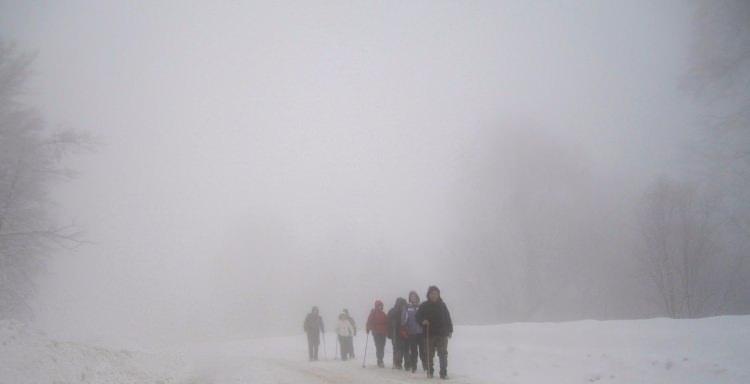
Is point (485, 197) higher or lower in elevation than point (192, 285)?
higher

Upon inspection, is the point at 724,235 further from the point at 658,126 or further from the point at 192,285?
the point at 192,285

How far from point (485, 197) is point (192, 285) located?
7285 cm

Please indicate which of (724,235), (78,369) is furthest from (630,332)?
(724,235)

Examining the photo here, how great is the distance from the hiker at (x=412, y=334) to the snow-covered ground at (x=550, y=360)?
4.38ft

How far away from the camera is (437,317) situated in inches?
490

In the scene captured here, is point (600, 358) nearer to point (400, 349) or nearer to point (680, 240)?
point (400, 349)

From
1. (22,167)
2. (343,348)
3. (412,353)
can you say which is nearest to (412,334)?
(412,353)

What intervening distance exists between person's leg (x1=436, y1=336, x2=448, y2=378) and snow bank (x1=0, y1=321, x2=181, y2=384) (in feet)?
22.5

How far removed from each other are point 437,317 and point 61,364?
9231 mm

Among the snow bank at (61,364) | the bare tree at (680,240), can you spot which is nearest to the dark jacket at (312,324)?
the snow bank at (61,364)

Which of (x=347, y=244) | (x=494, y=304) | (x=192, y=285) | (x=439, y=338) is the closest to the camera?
(x=439, y=338)

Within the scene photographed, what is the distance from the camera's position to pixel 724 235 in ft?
111

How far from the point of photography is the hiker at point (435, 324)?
1222 cm

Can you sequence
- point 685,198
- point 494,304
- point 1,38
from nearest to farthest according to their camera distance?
point 1,38, point 685,198, point 494,304
